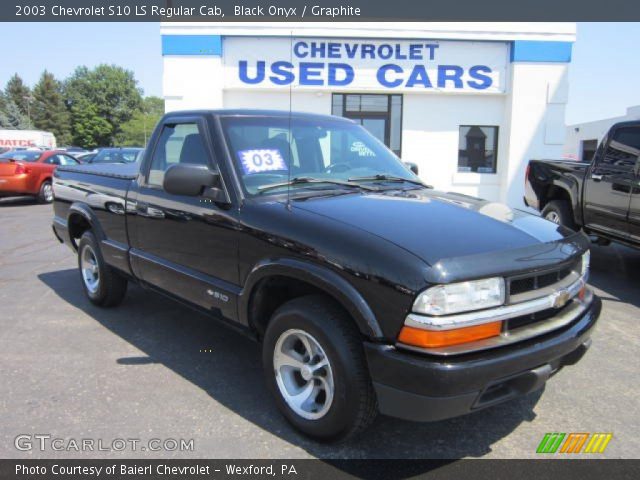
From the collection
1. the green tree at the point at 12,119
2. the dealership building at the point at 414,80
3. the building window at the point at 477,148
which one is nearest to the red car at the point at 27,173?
the dealership building at the point at 414,80

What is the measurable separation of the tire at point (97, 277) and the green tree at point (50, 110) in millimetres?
93658

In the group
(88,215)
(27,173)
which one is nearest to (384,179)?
(88,215)

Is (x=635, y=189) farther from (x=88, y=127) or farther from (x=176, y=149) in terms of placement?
(x=88, y=127)

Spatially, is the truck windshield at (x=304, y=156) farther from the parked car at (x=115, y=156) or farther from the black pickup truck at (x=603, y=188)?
the parked car at (x=115, y=156)

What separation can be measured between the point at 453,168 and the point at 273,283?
40.6 feet

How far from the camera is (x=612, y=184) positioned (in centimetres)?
645

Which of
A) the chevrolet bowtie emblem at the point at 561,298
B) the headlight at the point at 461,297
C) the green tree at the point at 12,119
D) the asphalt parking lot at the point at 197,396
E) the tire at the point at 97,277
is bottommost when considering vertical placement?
the asphalt parking lot at the point at 197,396

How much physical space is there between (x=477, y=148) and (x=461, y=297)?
13206 mm

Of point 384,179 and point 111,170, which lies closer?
point 384,179

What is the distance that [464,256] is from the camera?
2.43 m

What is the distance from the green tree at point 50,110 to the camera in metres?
88.6

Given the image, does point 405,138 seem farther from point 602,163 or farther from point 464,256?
point 464,256

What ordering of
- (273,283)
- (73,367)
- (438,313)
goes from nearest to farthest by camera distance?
(438,313) → (273,283) → (73,367)

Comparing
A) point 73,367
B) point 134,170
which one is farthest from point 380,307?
point 134,170
